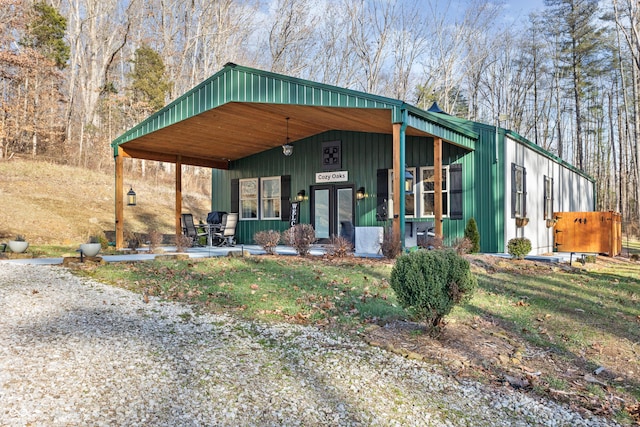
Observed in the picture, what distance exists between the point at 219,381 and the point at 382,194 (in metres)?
8.74

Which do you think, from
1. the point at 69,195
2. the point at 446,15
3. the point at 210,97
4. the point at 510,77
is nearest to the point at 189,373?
the point at 210,97

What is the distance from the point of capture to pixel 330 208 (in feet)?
39.8

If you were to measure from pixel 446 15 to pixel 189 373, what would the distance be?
26.0m

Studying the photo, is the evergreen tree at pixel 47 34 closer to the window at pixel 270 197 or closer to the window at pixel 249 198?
the window at pixel 249 198

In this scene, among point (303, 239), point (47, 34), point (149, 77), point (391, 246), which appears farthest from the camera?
point (149, 77)

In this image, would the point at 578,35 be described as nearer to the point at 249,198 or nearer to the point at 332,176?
the point at 332,176

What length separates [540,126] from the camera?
92.9ft

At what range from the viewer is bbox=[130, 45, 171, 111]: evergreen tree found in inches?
906

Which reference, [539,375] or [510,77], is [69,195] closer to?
[539,375]

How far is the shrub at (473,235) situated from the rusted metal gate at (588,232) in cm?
363

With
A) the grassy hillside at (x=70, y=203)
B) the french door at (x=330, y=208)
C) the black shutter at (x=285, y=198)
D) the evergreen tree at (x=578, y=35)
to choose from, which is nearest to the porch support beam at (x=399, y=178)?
the french door at (x=330, y=208)

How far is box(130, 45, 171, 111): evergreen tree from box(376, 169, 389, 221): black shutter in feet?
53.1

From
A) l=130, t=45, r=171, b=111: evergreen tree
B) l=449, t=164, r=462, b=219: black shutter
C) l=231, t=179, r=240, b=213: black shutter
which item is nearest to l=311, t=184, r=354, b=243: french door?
l=449, t=164, r=462, b=219: black shutter

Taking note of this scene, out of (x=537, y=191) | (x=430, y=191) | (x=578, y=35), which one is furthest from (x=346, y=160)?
(x=578, y=35)
